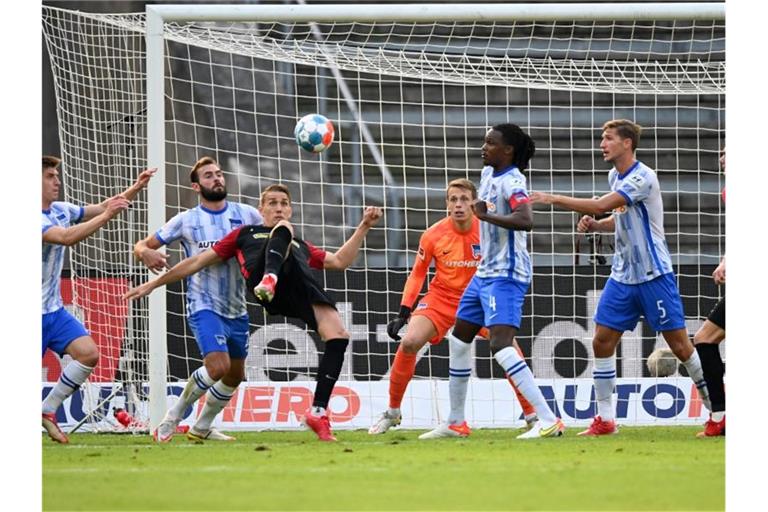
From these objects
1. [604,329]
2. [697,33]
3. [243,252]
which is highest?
[697,33]

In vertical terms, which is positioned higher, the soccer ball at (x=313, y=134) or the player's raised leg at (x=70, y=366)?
the soccer ball at (x=313, y=134)

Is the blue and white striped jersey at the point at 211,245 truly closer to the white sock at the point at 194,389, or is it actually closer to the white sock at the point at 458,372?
the white sock at the point at 194,389

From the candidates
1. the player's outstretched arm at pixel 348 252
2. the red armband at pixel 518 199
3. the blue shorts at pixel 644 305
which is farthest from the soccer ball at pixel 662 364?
the red armband at pixel 518 199

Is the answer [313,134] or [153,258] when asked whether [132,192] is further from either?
[313,134]

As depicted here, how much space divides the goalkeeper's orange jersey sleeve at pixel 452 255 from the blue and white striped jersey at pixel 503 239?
107cm

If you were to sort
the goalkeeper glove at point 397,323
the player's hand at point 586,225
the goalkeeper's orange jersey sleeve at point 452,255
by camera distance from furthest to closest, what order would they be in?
1. the goalkeeper's orange jersey sleeve at point 452,255
2. the goalkeeper glove at point 397,323
3. the player's hand at point 586,225

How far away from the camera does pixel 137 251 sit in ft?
27.6

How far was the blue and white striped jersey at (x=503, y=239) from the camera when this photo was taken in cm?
792

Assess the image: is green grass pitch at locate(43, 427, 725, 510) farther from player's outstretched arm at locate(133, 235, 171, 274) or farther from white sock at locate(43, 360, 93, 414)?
player's outstretched arm at locate(133, 235, 171, 274)

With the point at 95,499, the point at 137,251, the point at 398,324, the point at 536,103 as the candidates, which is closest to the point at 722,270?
the point at 398,324

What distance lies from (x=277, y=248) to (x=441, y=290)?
61.4 inches

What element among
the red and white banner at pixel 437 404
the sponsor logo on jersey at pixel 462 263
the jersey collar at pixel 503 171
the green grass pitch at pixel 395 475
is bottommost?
the red and white banner at pixel 437 404
